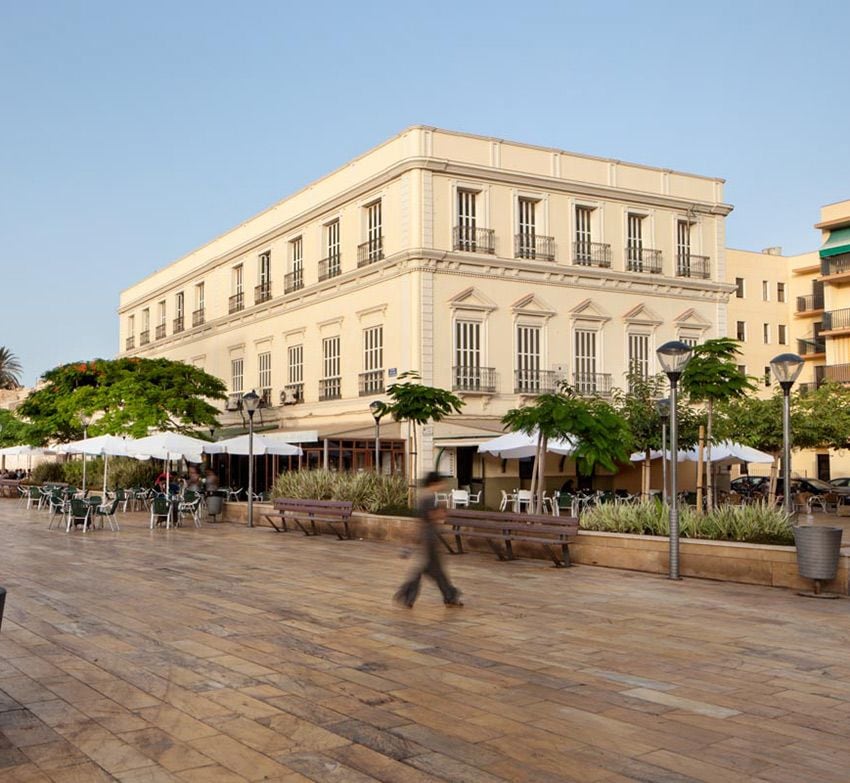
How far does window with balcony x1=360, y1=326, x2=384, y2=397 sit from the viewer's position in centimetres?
3388

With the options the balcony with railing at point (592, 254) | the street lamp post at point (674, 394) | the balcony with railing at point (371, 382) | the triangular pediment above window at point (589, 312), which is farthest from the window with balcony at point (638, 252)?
the street lamp post at point (674, 394)

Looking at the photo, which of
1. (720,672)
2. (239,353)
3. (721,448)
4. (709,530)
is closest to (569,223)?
(721,448)

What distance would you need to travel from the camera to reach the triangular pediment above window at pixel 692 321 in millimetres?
37938

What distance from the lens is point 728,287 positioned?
39.8 meters

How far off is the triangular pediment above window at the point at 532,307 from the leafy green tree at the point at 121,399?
42.1ft

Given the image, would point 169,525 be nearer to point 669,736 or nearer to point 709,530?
point 709,530

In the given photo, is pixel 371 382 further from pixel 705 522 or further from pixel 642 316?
pixel 705 522

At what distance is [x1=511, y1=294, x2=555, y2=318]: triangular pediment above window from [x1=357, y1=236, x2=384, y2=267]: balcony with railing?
16.3 ft

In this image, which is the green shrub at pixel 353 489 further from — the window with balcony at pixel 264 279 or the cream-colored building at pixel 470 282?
the window with balcony at pixel 264 279

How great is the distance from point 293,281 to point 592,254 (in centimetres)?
1186

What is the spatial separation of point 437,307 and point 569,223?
6520 millimetres

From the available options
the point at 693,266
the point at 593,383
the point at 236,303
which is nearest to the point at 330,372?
the point at 236,303

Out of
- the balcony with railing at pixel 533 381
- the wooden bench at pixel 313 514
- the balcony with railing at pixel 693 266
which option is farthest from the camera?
the balcony with railing at pixel 693 266

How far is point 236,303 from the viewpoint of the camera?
44.2 metres
